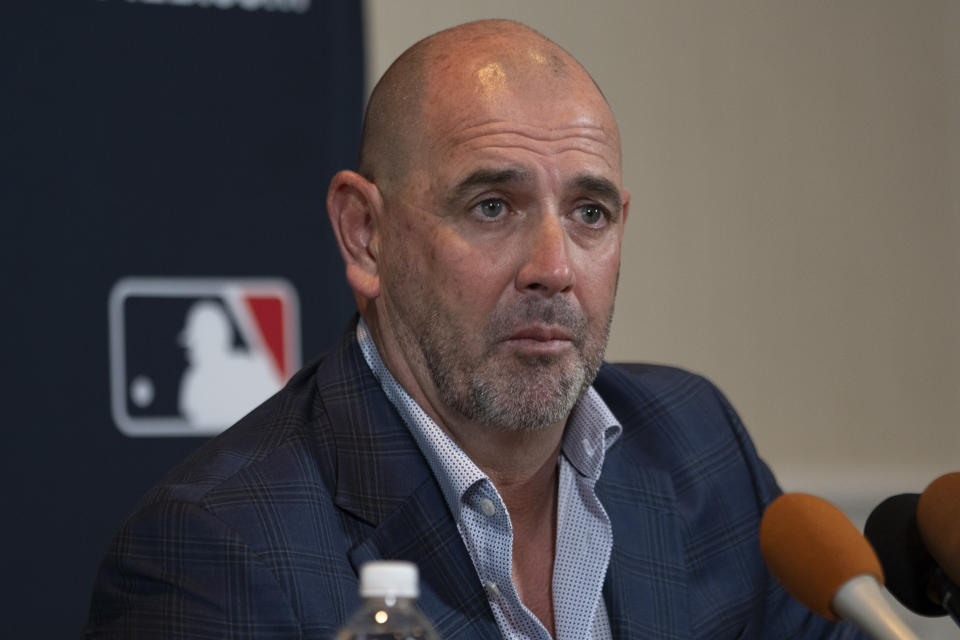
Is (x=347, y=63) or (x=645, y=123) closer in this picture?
(x=347, y=63)

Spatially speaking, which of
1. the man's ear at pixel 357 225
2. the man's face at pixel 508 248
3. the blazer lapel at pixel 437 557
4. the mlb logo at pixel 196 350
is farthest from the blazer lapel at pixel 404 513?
the mlb logo at pixel 196 350

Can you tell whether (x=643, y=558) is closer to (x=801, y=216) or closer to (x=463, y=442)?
(x=463, y=442)

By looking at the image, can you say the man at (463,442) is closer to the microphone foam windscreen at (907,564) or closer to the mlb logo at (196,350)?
the microphone foam windscreen at (907,564)

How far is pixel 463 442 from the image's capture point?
191cm

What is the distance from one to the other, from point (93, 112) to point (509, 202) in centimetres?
117

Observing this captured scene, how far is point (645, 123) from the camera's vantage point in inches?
145

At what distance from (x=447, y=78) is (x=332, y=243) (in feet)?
3.29

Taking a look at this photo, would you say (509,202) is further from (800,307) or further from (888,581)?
(800,307)

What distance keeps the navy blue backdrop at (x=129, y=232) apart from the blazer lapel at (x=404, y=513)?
2.93 feet

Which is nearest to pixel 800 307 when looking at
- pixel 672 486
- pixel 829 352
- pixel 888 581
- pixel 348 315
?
pixel 829 352

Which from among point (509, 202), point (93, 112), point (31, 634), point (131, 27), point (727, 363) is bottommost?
point (31, 634)

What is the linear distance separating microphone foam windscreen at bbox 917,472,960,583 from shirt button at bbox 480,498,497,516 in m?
0.57

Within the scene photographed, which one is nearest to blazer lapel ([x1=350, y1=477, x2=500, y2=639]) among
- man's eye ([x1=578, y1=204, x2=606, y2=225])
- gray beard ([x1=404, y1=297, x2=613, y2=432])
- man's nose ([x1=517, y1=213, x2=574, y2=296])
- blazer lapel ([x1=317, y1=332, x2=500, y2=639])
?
blazer lapel ([x1=317, y1=332, x2=500, y2=639])

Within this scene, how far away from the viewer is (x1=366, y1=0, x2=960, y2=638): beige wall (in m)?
3.68
